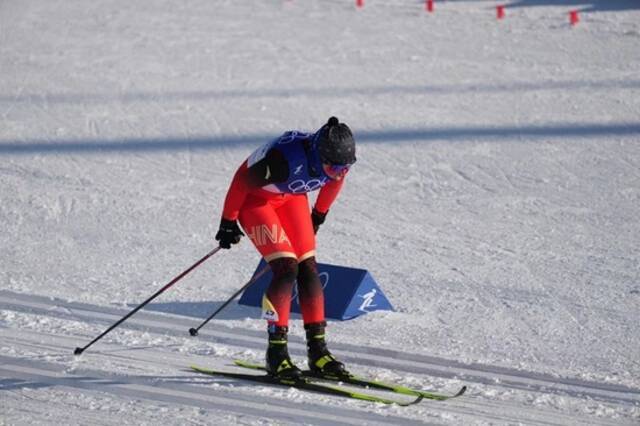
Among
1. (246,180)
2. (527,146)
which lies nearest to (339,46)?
(527,146)

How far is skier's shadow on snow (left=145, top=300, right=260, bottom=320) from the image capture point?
749 cm

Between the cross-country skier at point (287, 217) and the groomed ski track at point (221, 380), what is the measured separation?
0.98 feet

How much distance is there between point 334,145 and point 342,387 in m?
1.27

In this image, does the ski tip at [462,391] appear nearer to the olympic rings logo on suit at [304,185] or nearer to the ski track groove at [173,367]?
the ski track groove at [173,367]

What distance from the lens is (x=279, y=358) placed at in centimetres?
604

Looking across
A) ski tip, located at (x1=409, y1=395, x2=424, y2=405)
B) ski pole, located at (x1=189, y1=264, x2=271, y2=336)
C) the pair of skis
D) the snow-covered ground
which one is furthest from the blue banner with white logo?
ski tip, located at (x1=409, y1=395, x2=424, y2=405)

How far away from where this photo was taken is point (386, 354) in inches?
268

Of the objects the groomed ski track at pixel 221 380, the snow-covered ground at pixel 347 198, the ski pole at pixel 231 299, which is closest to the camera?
the groomed ski track at pixel 221 380

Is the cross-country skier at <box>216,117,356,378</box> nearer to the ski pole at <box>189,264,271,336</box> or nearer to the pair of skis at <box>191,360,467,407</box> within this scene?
the pair of skis at <box>191,360,467,407</box>

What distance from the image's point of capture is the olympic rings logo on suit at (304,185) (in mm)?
5980

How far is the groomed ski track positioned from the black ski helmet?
47.4 inches

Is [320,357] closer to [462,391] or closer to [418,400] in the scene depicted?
[418,400]

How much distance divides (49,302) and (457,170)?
4791 millimetres

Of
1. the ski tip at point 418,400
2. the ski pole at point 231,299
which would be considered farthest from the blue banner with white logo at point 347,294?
the ski tip at point 418,400
